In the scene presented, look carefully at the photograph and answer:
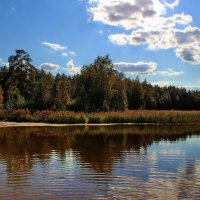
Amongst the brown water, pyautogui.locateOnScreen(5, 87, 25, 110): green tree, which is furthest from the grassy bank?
the brown water

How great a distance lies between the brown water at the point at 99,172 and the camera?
38.0ft

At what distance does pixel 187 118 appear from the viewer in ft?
173

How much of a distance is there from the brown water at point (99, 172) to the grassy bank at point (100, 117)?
2554cm

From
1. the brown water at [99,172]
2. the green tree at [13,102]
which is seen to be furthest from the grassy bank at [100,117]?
the brown water at [99,172]

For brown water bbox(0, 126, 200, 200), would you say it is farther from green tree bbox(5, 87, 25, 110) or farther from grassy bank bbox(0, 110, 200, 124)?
green tree bbox(5, 87, 25, 110)

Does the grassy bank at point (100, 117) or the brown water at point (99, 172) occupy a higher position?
the grassy bank at point (100, 117)

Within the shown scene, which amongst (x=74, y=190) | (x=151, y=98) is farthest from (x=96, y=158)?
(x=151, y=98)

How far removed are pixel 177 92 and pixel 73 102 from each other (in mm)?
69495

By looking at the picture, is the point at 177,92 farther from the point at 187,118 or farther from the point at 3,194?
the point at 3,194

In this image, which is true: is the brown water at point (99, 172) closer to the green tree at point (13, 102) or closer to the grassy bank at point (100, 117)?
the grassy bank at point (100, 117)

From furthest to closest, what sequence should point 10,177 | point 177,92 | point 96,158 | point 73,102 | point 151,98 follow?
point 177,92, point 151,98, point 73,102, point 96,158, point 10,177

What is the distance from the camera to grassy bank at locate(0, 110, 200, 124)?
49.2 m

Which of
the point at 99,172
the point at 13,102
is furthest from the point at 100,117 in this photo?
the point at 99,172

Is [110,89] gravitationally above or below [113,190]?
above
